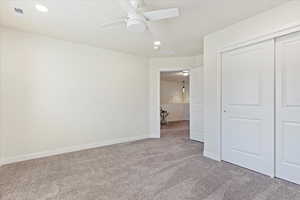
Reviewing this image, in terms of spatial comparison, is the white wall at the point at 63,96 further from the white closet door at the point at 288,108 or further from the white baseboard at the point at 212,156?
the white closet door at the point at 288,108

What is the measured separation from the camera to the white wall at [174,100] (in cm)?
899

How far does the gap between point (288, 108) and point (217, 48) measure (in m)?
1.48

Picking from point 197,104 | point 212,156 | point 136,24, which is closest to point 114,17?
point 136,24

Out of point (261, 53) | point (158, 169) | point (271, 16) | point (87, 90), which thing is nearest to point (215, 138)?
point (158, 169)

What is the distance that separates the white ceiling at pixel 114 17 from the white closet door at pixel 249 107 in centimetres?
62

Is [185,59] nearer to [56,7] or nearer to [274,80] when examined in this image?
[274,80]

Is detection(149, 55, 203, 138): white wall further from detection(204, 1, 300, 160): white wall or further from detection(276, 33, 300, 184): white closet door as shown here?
detection(276, 33, 300, 184): white closet door

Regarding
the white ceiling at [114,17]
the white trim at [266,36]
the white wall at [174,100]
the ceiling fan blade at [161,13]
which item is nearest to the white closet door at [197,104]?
the white ceiling at [114,17]

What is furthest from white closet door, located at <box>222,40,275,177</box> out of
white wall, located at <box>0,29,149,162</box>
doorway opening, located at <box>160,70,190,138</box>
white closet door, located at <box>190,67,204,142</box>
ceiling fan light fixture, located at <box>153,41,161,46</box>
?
doorway opening, located at <box>160,70,190,138</box>

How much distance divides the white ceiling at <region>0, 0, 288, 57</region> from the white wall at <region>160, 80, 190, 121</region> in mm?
5321

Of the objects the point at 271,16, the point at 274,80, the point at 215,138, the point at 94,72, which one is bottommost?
the point at 215,138

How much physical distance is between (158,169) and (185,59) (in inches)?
132

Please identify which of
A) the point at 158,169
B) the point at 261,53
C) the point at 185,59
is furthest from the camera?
the point at 185,59

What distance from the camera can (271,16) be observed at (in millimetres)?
2336
